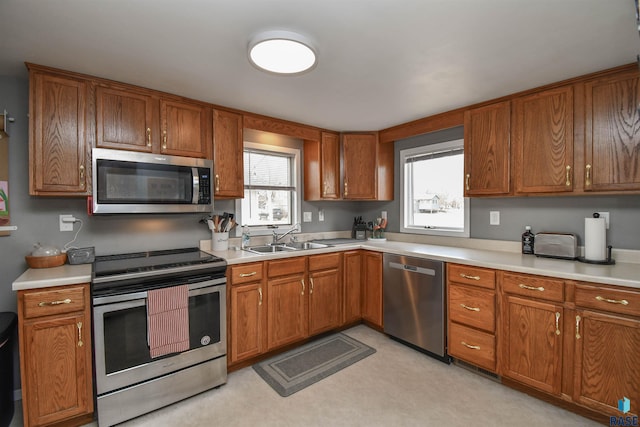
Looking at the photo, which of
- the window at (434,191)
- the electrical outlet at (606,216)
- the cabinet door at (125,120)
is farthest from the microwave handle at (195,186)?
the electrical outlet at (606,216)

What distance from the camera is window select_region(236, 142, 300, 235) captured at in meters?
3.29

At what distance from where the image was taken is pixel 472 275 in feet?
7.84

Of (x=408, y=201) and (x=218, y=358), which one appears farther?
(x=408, y=201)

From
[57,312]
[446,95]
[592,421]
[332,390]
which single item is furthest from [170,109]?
[592,421]

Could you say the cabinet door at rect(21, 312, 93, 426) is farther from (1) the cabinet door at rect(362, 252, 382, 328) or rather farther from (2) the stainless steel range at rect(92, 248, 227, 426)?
(1) the cabinet door at rect(362, 252, 382, 328)

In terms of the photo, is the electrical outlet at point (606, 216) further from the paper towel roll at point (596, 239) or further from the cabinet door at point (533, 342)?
the cabinet door at point (533, 342)

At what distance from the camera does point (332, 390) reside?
2.24m

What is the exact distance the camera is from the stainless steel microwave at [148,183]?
2137 millimetres

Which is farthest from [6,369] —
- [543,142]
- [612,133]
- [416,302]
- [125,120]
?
[612,133]

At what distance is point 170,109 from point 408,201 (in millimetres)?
2738

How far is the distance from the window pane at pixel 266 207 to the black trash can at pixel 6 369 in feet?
6.18

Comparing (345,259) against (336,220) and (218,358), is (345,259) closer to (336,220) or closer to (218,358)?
(336,220)

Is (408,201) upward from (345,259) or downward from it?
upward

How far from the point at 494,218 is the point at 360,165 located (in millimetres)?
1568
